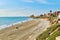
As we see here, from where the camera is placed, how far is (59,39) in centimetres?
1066

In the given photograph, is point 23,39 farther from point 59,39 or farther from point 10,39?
point 59,39

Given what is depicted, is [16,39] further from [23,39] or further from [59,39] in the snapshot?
[59,39]

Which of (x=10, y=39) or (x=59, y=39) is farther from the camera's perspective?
(x=10, y=39)

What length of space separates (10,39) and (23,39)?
234 centimetres

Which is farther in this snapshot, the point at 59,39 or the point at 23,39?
the point at 23,39

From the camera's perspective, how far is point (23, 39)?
30.4 m

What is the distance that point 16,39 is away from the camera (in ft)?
101

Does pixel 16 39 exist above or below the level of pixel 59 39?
below

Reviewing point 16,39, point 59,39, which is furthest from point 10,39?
point 59,39

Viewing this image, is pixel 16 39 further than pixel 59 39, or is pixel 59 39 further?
pixel 16 39

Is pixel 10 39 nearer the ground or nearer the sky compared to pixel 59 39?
nearer the ground

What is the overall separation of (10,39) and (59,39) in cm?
2101

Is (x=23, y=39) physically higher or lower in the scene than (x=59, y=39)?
lower

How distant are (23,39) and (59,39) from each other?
20043mm
